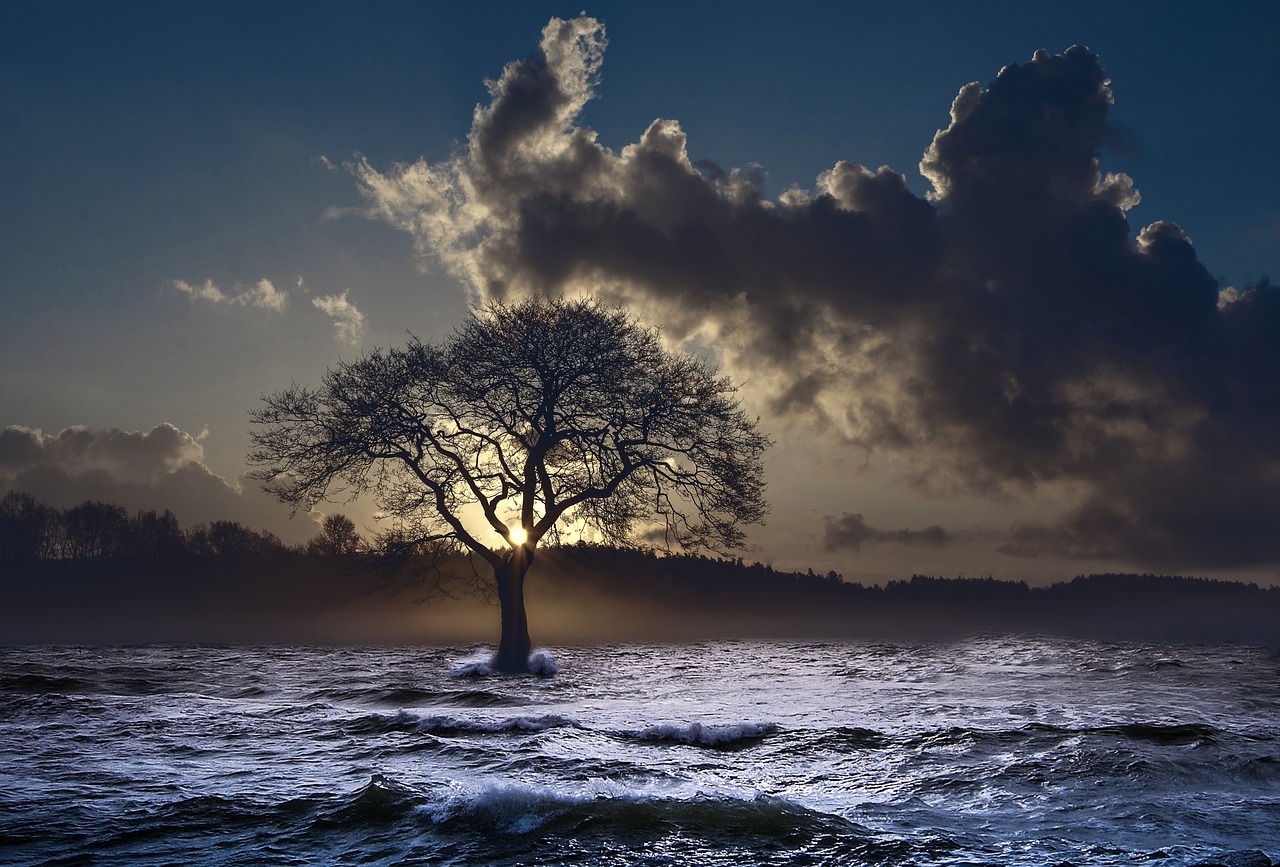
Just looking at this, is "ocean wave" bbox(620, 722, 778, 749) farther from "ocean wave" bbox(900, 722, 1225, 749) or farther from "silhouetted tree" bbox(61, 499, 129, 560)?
"silhouetted tree" bbox(61, 499, 129, 560)

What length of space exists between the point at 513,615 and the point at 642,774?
20380 mm

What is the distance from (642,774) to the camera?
408 inches

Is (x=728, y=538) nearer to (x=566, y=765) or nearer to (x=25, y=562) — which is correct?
(x=566, y=765)

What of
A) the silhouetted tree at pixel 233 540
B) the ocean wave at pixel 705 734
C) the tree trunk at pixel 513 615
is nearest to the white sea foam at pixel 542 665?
the tree trunk at pixel 513 615

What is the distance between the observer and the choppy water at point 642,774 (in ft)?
24.2

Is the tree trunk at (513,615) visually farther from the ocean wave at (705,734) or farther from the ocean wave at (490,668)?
the ocean wave at (705,734)

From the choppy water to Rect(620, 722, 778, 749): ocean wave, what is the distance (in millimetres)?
82

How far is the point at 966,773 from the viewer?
34.5 feet

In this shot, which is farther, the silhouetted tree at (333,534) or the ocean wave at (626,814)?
the silhouetted tree at (333,534)

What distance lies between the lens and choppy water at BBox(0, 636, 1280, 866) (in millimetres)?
7383

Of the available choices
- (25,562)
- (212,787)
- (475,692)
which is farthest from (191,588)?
(212,787)

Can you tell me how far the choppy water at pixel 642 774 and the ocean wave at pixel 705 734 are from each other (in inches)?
3.2

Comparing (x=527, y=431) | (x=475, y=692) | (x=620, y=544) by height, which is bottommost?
(x=475, y=692)

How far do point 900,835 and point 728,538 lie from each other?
22902mm
